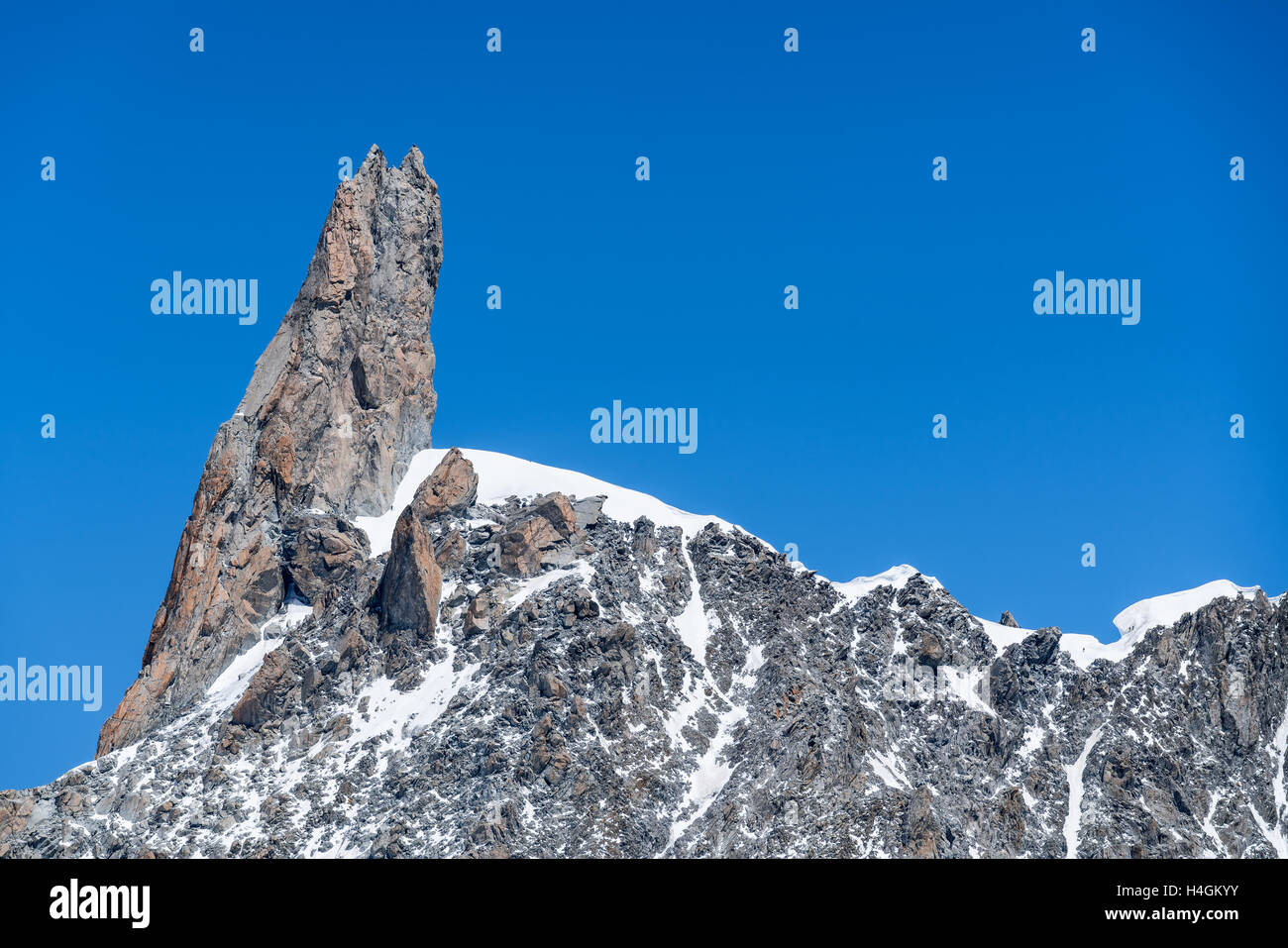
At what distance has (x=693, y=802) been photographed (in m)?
189

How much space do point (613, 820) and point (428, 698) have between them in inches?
1090

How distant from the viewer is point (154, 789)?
185250mm

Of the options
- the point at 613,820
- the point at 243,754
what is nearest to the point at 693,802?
the point at 613,820

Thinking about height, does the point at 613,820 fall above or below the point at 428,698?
below
